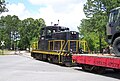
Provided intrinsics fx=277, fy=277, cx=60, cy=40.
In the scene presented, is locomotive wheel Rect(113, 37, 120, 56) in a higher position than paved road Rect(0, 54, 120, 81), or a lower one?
higher

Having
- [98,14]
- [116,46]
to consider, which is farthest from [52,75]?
[98,14]

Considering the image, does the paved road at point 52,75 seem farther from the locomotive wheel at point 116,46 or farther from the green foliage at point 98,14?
the green foliage at point 98,14

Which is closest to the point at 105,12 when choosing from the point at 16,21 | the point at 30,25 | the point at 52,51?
the point at 52,51

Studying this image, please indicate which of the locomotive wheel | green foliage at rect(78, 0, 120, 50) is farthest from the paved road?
green foliage at rect(78, 0, 120, 50)

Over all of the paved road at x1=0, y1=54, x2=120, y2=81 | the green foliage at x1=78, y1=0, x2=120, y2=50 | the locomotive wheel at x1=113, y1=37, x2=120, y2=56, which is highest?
the green foliage at x1=78, y1=0, x2=120, y2=50

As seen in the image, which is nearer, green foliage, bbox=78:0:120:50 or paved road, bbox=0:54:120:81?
paved road, bbox=0:54:120:81

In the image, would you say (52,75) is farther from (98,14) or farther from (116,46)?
(98,14)

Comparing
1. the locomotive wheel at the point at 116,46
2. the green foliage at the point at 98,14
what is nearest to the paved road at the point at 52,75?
the locomotive wheel at the point at 116,46

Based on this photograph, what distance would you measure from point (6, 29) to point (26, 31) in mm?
41102

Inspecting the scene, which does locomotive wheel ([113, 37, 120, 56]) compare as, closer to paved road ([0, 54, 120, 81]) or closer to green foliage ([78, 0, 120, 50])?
paved road ([0, 54, 120, 81])

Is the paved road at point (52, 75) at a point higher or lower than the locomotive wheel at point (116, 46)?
lower

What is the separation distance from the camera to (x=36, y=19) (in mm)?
90250

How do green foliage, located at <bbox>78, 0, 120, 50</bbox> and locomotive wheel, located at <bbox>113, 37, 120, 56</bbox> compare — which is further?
green foliage, located at <bbox>78, 0, 120, 50</bbox>

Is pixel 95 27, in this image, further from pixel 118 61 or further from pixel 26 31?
pixel 26 31
